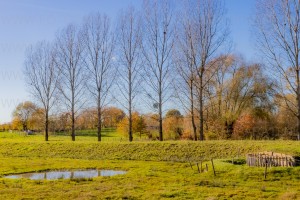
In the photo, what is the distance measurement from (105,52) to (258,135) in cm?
2319

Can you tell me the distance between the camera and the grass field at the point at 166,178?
47.6 ft

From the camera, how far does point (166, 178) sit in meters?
19.1

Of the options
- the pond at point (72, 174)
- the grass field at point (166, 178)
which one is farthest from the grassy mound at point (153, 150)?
the pond at point (72, 174)

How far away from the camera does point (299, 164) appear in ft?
68.0

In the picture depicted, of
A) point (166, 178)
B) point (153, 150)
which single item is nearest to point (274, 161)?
point (166, 178)

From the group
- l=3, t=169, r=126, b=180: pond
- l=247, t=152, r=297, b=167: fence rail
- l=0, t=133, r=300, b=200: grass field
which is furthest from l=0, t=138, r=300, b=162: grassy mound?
l=3, t=169, r=126, b=180: pond

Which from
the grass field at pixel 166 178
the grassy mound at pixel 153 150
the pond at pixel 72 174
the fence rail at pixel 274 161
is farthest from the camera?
the grassy mound at pixel 153 150

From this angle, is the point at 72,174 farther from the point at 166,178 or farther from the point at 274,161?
the point at 274,161

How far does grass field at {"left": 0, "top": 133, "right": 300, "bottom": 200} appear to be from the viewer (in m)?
14.5

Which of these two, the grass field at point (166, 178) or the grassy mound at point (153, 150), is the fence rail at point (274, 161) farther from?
the grassy mound at point (153, 150)

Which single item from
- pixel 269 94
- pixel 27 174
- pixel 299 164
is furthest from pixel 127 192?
pixel 269 94

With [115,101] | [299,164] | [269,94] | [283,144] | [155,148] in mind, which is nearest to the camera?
[299,164]

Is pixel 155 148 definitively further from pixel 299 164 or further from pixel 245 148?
pixel 299 164

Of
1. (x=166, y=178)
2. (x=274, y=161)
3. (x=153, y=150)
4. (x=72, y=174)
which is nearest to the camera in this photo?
(x=166, y=178)
